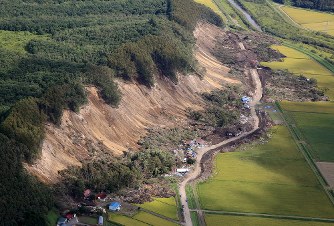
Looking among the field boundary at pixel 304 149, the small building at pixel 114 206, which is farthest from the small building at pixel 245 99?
the small building at pixel 114 206

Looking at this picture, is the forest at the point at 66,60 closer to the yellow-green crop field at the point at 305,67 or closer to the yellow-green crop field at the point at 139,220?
the yellow-green crop field at the point at 139,220

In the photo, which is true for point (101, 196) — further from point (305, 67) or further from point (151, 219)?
point (305, 67)

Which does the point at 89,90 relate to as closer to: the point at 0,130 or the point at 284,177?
the point at 0,130

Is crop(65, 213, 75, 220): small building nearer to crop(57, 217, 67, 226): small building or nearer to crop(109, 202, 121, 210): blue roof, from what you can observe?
crop(57, 217, 67, 226): small building

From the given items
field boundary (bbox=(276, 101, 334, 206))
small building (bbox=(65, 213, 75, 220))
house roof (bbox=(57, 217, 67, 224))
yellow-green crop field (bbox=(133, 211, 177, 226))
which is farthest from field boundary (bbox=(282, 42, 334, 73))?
house roof (bbox=(57, 217, 67, 224))

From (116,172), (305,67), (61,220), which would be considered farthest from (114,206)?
(305,67)

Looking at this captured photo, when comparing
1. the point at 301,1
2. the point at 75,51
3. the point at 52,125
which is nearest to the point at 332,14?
the point at 301,1

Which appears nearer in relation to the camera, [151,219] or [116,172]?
[151,219]
